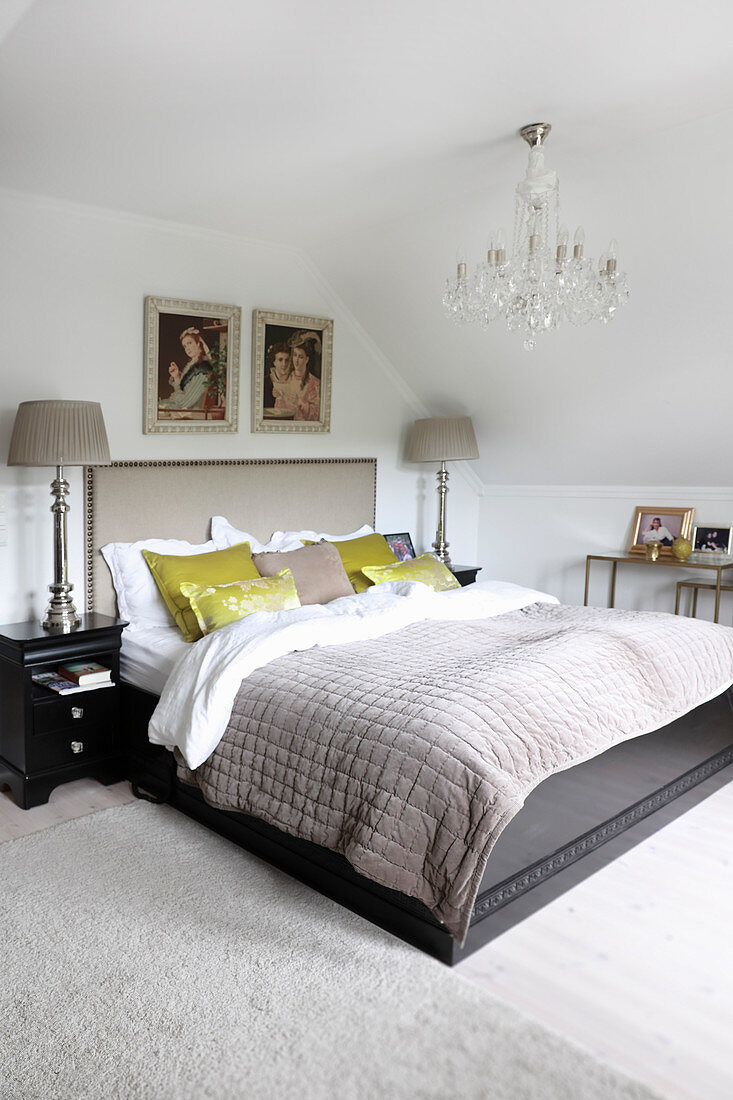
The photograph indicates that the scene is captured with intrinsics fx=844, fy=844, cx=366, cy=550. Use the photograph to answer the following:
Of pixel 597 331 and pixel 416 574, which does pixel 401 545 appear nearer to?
pixel 416 574

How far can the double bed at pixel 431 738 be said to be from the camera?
7.30 ft

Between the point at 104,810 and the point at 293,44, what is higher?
the point at 293,44

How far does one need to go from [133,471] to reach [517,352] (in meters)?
2.13

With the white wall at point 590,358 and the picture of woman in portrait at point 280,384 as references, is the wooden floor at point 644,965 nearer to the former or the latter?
the white wall at point 590,358

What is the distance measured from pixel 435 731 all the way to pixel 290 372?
9.27ft

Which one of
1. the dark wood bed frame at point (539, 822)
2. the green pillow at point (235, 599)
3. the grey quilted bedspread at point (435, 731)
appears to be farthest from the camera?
the green pillow at point (235, 599)

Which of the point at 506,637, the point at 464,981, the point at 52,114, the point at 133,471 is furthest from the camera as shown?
the point at 133,471

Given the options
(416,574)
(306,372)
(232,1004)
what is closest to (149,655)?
(416,574)

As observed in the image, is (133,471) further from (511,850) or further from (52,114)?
(511,850)

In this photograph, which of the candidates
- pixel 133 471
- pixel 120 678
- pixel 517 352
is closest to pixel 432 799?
pixel 120 678

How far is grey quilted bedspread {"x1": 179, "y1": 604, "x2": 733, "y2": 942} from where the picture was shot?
2.18 metres

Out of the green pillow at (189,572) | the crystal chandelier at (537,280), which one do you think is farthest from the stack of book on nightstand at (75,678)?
the crystal chandelier at (537,280)

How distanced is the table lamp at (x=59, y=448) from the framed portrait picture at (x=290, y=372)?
1207 mm

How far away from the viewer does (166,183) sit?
3.48 m
